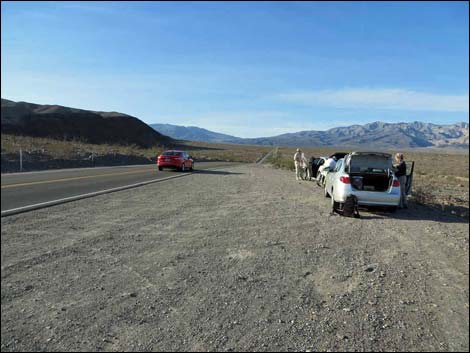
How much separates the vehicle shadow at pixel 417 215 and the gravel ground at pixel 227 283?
1.73ft

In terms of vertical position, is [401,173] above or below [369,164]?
below

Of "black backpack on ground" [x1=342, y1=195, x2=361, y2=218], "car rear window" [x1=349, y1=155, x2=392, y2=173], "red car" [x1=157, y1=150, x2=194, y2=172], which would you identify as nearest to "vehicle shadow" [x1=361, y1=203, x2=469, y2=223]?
"black backpack on ground" [x1=342, y1=195, x2=361, y2=218]

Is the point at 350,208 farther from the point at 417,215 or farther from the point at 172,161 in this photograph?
the point at 172,161

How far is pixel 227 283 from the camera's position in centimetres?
491

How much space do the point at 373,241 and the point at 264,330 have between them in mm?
4564

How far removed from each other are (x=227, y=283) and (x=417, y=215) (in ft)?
24.3

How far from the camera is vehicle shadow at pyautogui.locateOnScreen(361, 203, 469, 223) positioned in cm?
989

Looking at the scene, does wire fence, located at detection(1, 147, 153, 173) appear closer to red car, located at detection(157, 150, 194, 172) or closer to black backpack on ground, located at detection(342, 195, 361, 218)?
red car, located at detection(157, 150, 194, 172)

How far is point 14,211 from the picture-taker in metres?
8.30

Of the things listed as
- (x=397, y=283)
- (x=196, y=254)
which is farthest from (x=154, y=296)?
(x=397, y=283)

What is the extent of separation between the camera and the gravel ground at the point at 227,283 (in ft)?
9.74

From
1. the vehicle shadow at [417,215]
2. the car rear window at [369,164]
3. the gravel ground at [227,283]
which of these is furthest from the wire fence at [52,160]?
the vehicle shadow at [417,215]

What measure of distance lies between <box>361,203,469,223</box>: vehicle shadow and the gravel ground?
53cm

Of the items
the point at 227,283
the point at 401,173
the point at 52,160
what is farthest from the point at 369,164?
the point at 52,160
